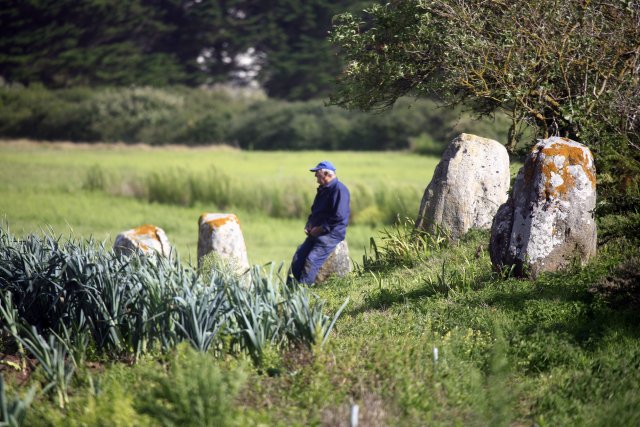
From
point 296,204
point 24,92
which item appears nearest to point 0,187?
point 296,204

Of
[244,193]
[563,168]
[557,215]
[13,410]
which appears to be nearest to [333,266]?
[557,215]

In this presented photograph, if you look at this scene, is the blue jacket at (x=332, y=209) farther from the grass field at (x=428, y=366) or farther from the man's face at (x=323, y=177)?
the grass field at (x=428, y=366)

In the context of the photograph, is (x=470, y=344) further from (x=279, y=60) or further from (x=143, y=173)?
(x=279, y=60)

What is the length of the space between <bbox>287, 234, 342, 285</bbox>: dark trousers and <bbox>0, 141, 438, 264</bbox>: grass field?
15.4 ft

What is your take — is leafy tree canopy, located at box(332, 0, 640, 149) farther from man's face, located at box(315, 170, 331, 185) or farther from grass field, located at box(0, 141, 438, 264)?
grass field, located at box(0, 141, 438, 264)

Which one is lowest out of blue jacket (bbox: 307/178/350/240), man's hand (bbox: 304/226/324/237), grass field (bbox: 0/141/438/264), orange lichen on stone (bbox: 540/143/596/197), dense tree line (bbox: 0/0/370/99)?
grass field (bbox: 0/141/438/264)

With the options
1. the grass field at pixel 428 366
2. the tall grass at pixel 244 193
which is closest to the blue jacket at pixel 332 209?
the grass field at pixel 428 366

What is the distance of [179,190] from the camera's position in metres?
27.9

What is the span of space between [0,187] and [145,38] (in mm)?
27210

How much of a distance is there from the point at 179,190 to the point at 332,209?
17.1m

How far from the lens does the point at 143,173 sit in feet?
99.5

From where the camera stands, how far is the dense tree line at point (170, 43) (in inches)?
1902

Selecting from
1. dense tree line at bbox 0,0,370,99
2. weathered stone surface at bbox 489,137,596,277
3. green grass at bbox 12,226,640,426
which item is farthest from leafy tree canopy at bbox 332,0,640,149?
dense tree line at bbox 0,0,370,99

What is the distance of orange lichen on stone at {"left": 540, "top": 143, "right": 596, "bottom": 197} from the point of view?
866cm
